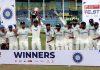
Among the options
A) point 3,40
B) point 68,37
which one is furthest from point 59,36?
point 3,40

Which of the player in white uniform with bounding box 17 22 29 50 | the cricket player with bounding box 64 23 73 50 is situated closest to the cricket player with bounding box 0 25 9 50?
the player in white uniform with bounding box 17 22 29 50

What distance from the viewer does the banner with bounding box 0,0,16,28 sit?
743 inches

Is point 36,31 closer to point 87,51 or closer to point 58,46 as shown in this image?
point 58,46

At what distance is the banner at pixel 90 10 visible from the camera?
1847 cm

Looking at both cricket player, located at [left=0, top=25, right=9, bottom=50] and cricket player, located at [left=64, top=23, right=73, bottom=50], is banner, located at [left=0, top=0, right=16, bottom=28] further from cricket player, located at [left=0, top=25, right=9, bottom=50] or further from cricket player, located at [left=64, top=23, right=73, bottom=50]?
cricket player, located at [left=64, top=23, right=73, bottom=50]

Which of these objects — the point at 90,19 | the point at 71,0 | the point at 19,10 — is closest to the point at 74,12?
the point at 71,0

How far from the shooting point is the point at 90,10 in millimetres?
18562

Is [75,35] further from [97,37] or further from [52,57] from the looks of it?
[52,57]

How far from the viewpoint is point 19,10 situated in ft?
73.9

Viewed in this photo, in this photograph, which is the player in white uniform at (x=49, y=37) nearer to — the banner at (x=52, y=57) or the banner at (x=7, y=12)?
the banner at (x=52, y=57)

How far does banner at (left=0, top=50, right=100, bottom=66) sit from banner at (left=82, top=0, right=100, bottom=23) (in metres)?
2.03

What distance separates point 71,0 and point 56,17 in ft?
4.17

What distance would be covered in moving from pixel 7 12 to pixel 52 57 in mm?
3211

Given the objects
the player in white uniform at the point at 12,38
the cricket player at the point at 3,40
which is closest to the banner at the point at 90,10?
the player in white uniform at the point at 12,38
